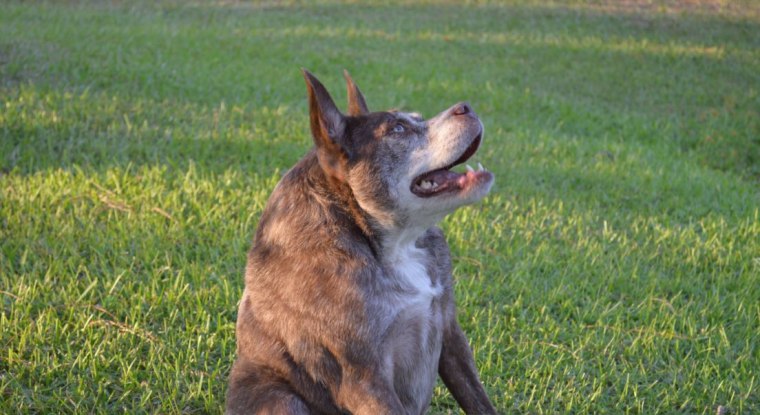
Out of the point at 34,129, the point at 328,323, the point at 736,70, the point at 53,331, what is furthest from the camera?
the point at 736,70

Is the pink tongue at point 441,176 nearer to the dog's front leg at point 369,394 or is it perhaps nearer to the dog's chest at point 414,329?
the dog's chest at point 414,329

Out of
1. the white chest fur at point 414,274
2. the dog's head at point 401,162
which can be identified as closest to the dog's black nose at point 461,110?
the dog's head at point 401,162

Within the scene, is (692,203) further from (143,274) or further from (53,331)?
(53,331)

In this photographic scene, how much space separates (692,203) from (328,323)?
4.66 m

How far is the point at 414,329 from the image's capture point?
313 centimetres

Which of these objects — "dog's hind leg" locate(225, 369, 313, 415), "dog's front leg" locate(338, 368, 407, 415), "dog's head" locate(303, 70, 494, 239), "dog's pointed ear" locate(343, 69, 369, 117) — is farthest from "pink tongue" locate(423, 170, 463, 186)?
"dog's hind leg" locate(225, 369, 313, 415)

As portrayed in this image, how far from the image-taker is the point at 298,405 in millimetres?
3010

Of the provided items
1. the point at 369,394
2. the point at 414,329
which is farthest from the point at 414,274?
the point at 369,394

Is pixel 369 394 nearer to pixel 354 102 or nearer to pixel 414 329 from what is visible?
pixel 414 329

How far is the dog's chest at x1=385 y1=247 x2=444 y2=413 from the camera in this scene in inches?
121

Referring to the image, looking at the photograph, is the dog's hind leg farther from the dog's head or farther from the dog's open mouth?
the dog's open mouth

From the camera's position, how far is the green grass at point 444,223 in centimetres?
425

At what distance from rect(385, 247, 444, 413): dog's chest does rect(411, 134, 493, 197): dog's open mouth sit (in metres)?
0.25

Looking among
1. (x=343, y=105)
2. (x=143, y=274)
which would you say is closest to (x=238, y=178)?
(x=143, y=274)
